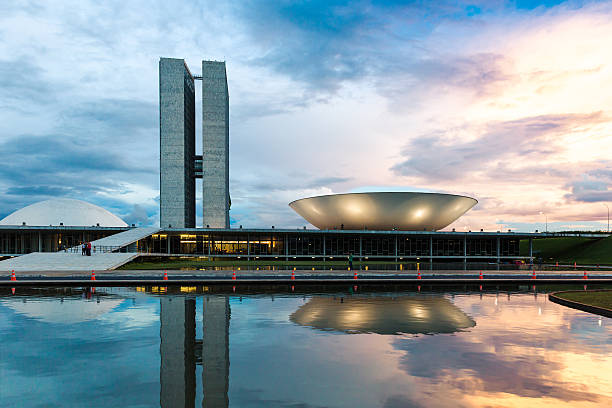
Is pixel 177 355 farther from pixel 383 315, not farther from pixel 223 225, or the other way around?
pixel 223 225

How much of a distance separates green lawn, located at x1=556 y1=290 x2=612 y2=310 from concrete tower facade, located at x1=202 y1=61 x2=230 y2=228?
71.6 metres

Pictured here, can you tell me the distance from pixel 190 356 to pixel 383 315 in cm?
705

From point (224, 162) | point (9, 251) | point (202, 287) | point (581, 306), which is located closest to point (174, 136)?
point (224, 162)

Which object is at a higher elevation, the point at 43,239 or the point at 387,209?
the point at 387,209

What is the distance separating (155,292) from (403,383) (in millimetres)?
15686

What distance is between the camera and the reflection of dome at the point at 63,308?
45.3ft

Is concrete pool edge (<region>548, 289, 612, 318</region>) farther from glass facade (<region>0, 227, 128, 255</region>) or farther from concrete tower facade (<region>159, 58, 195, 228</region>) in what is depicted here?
concrete tower facade (<region>159, 58, 195, 228</region>)

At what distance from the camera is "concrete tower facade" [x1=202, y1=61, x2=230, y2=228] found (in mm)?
85688

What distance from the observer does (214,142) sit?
8662cm

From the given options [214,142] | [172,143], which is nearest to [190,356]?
[172,143]

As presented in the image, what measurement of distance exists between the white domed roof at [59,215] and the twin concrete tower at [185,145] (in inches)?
558

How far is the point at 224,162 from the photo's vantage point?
87188mm

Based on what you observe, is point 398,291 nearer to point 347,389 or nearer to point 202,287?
point 202,287

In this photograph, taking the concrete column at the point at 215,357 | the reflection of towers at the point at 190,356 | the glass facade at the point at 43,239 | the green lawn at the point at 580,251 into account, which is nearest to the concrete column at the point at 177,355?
the reflection of towers at the point at 190,356
